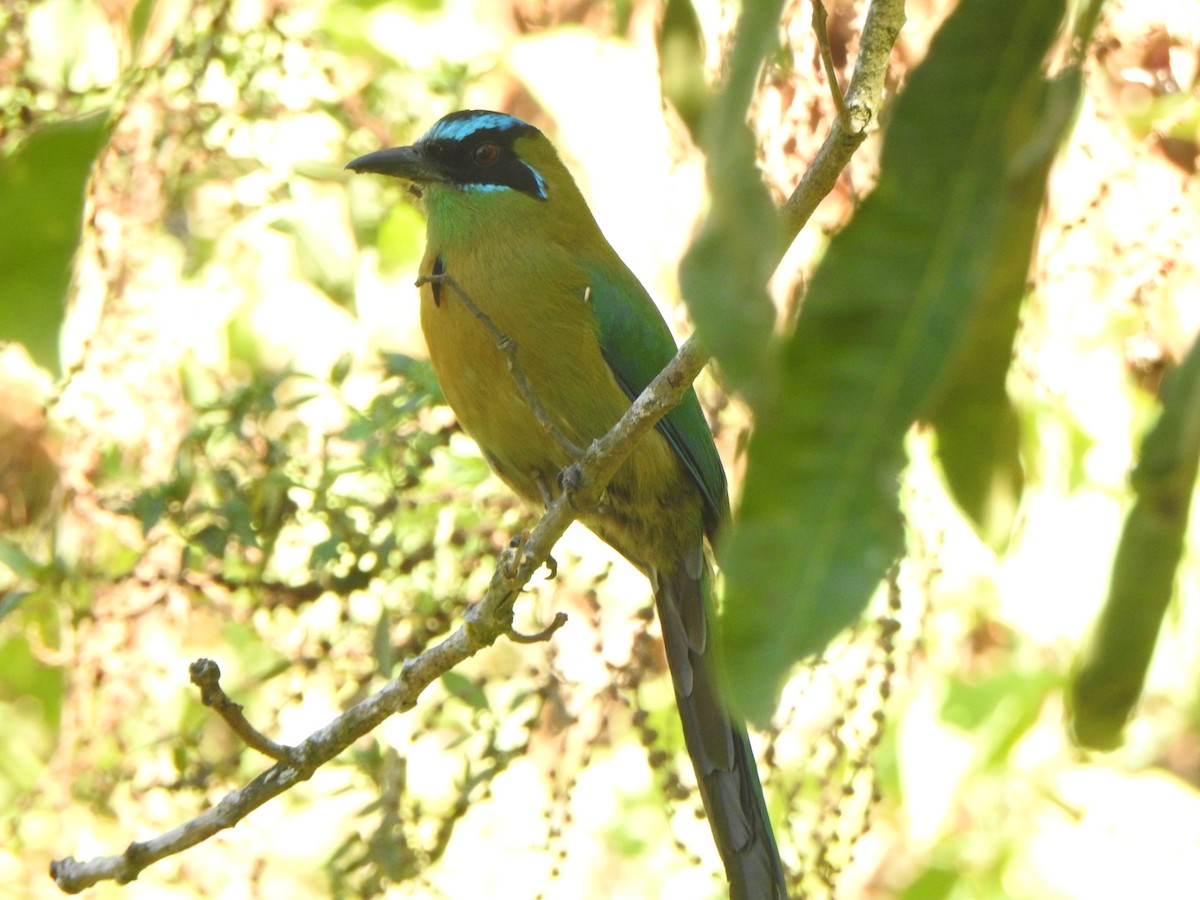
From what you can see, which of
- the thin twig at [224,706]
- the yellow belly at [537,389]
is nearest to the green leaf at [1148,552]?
the thin twig at [224,706]

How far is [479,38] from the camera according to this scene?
13.3ft

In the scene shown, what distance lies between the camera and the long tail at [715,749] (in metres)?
2.66

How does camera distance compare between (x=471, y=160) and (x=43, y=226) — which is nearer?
(x=43, y=226)

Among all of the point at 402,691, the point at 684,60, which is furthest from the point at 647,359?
the point at 684,60

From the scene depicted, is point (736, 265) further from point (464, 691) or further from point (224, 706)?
point (464, 691)

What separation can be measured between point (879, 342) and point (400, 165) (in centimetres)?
238

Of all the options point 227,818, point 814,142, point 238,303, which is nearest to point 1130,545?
point 227,818

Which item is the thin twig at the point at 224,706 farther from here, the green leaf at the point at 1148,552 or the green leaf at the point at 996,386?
the green leaf at the point at 1148,552

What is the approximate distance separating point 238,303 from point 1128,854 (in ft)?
8.61

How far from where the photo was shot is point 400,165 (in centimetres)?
319

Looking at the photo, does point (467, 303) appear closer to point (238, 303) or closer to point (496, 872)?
point (238, 303)

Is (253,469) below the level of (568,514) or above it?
above

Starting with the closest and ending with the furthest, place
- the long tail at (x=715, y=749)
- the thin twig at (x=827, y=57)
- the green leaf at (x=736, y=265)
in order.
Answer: the green leaf at (x=736, y=265) < the thin twig at (x=827, y=57) < the long tail at (x=715, y=749)

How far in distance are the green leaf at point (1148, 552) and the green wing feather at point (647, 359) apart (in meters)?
2.10
